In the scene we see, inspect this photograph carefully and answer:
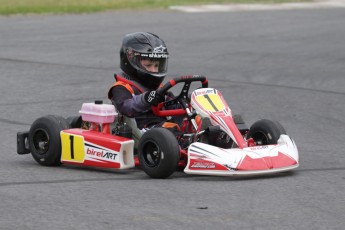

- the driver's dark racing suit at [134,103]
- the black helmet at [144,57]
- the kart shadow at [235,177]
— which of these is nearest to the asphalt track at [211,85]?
the kart shadow at [235,177]

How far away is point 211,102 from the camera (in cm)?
750

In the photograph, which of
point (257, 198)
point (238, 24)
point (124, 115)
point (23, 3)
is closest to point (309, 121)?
point (124, 115)

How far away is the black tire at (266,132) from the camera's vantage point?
25.0 feet

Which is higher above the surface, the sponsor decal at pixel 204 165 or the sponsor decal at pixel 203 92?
the sponsor decal at pixel 203 92

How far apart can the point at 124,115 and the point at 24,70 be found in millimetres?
5670

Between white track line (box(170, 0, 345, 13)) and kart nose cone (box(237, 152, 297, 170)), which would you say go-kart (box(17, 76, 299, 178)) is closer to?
kart nose cone (box(237, 152, 297, 170))

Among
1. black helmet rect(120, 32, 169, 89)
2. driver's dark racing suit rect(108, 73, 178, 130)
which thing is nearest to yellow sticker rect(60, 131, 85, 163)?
driver's dark racing suit rect(108, 73, 178, 130)

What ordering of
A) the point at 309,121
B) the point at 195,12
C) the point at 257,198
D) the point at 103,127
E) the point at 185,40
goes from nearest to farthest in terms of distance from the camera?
the point at 257,198 < the point at 103,127 < the point at 309,121 < the point at 185,40 < the point at 195,12

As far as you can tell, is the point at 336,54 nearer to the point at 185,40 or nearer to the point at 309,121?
the point at 185,40

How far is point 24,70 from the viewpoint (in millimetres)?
13273

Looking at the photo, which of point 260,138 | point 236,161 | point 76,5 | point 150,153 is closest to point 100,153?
point 150,153

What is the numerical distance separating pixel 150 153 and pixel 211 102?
0.64 metres

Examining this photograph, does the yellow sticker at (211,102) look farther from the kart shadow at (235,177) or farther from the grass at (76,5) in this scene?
the grass at (76,5)

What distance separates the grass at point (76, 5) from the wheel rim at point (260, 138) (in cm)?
1227
